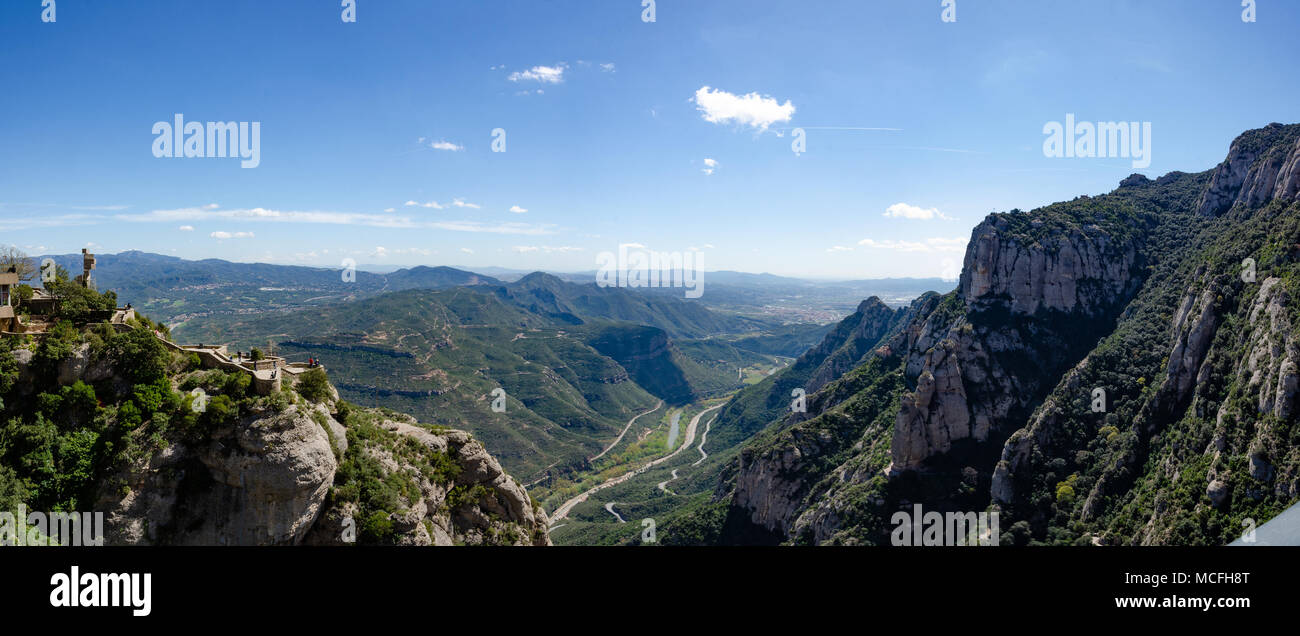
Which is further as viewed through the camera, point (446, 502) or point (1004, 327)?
point (1004, 327)

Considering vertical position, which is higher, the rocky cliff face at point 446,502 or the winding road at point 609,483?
the rocky cliff face at point 446,502

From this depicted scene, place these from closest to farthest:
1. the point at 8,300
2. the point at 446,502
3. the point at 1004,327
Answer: the point at 8,300 < the point at 446,502 < the point at 1004,327

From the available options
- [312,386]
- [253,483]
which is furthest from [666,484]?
[253,483]

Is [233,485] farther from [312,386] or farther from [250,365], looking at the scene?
[250,365]

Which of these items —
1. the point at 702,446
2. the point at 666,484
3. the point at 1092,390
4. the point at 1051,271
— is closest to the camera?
the point at 1092,390

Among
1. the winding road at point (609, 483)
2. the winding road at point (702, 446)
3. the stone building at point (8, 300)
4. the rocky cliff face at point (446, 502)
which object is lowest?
the winding road at point (609, 483)

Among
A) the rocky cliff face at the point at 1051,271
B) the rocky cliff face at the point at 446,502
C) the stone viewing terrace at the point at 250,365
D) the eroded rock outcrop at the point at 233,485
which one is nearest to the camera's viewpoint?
the eroded rock outcrop at the point at 233,485

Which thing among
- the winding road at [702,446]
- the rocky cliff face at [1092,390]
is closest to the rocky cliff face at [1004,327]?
the rocky cliff face at [1092,390]

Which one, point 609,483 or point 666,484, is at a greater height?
point 666,484

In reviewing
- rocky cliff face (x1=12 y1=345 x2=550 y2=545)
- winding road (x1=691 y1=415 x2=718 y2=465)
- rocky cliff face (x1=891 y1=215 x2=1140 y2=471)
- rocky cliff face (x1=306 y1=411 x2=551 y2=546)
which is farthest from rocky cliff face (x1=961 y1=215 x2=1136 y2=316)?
winding road (x1=691 y1=415 x2=718 y2=465)

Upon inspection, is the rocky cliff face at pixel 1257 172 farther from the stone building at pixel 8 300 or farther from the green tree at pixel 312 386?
the stone building at pixel 8 300

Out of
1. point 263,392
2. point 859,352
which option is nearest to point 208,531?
point 263,392

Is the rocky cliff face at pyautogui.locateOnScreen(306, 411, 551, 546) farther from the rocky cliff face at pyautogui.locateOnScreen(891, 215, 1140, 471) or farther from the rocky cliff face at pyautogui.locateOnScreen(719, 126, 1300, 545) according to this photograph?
the rocky cliff face at pyautogui.locateOnScreen(891, 215, 1140, 471)
